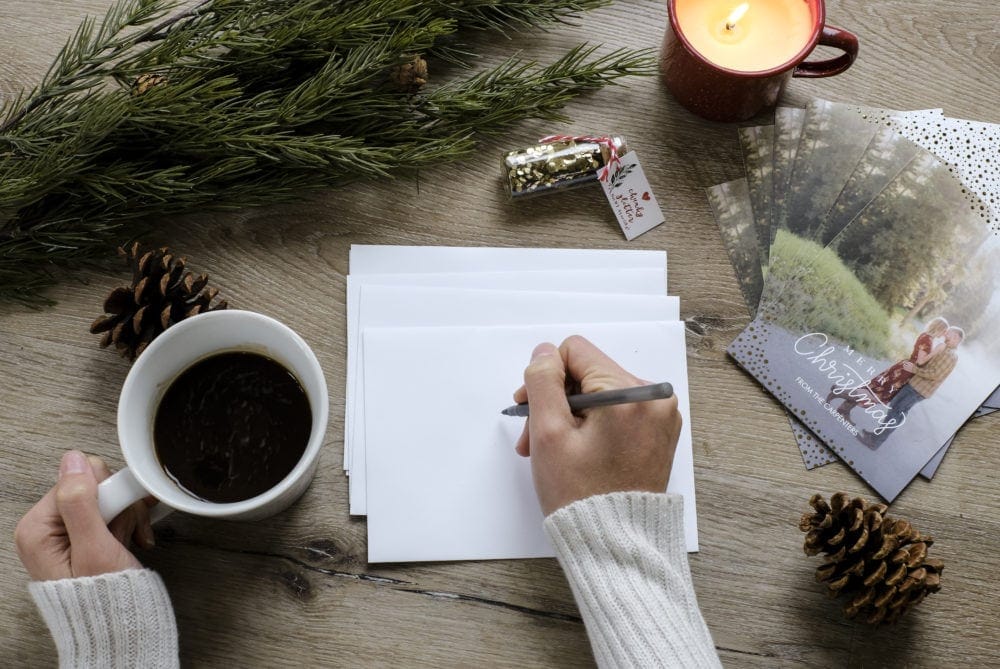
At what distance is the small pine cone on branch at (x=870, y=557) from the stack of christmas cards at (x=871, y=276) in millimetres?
84

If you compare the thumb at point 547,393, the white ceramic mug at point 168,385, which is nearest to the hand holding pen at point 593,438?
the thumb at point 547,393

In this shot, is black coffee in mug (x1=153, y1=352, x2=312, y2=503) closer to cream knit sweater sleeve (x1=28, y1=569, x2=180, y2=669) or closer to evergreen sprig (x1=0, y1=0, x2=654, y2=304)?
cream knit sweater sleeve (x1=28, y1=569, x2=180, y2=669)

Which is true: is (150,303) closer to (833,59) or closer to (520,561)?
(520,561)

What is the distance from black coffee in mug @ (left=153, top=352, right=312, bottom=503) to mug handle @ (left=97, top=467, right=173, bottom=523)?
58 mm

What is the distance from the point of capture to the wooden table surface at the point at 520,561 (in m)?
0.87

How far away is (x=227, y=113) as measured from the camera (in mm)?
885

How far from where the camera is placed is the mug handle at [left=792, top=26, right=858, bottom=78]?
902mm

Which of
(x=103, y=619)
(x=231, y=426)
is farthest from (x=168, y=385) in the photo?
(x=103, y=619)

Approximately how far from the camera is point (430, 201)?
96 cm

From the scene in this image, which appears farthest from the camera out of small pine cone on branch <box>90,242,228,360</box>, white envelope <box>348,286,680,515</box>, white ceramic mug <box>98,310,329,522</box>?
white envelope <box>348,286,680,515</box>

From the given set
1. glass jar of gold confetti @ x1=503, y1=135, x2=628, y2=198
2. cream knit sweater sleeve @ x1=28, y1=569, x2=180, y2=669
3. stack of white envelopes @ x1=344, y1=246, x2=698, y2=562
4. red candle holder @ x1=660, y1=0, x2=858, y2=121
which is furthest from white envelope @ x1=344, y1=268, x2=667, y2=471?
cream knit sweater sleeve @ x1=28, y1=569, x2=180, y2=669

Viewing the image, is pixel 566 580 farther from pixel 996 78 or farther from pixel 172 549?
pixel 996 78

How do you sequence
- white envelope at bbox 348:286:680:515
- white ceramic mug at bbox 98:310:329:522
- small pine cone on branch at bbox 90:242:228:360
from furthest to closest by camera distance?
white envelope at bbox 348:286:680:515 < small pine cone on branch at bbox 90:242:228:360 < white ceramic mug at bbox 98:310:329:522

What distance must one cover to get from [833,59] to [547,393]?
548 millimetres
